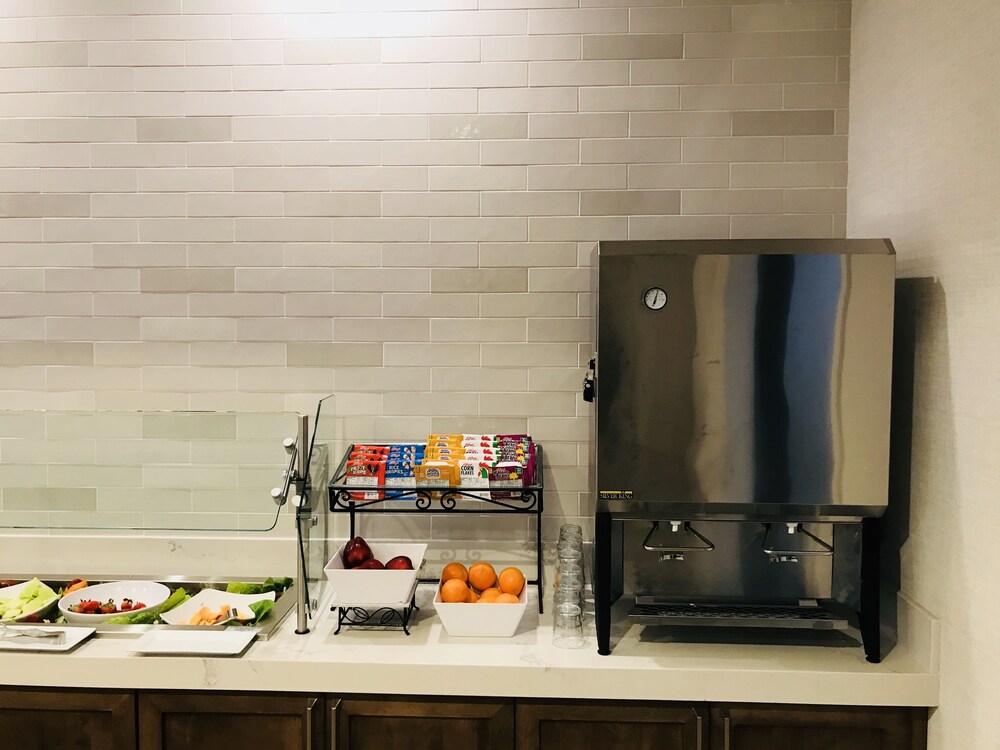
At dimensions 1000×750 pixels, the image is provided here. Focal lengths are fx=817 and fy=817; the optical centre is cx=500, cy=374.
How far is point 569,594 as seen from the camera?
198 cm

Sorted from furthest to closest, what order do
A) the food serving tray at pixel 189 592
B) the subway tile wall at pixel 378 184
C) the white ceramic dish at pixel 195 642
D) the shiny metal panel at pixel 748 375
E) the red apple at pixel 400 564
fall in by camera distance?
the subway tile wall at pixel 378 184
the red apple at pixel 400 564
the food serving tray at pixel 189 592
the white ceramic dish at pixel 195 642
the shiny metal panel at pixel 748 375

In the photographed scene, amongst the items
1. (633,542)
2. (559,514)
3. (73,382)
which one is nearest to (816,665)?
(633,542)

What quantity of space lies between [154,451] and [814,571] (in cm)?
163

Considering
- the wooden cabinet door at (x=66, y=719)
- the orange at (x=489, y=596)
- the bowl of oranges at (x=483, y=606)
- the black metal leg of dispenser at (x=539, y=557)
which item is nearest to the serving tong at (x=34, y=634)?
the wooden cabinet door at (x=66, y=719)

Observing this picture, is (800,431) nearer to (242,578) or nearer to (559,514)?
(559,514)

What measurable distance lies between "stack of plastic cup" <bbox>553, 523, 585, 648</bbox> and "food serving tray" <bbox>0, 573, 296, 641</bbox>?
685 millimetres

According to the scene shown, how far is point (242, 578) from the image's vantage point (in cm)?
231

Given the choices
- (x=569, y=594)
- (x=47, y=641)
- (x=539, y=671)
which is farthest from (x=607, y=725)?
(x=47, y=641)

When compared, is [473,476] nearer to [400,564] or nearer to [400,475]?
[400,475]

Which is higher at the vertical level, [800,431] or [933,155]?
[933,155]

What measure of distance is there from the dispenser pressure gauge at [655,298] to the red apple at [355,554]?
950 millimetres

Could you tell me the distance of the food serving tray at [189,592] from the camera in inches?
75.7

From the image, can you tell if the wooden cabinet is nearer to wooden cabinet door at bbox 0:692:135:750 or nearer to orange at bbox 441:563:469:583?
wooden cabinet door at bbox 0:692:135:750

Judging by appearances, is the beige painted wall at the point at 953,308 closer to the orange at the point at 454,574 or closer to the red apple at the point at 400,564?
the orange at the point at 454,574
